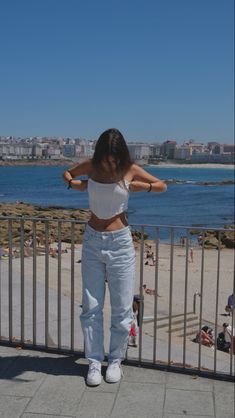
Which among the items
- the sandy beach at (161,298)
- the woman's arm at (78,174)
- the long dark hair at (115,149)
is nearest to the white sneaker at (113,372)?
the sandy beach at (161,298)

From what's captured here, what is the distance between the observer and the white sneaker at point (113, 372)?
4250 mm

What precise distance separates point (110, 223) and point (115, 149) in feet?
1.85

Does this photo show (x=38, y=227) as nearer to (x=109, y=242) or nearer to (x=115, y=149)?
(x=109, y=242)

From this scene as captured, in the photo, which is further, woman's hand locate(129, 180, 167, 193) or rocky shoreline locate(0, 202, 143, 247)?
rocky shoreline locate(0, 202, 143, 247)

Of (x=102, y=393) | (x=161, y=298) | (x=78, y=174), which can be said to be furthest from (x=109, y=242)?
(x=161, y=298)

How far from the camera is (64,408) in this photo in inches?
151

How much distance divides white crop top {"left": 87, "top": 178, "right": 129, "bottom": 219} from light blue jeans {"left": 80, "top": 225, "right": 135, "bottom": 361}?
16 cm

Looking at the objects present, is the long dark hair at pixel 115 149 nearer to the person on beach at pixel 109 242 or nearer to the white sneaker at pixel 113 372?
the person on beach at pixel 109 242

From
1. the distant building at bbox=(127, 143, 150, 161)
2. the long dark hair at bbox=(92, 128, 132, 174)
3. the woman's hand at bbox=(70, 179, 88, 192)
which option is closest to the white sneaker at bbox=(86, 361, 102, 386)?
the woman's hand at bbox=(70, 179, 88, 192)

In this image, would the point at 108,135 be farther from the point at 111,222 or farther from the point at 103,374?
the point at 103,374

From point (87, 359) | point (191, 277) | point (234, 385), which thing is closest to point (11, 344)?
point (87, 359)

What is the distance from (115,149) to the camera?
3957 mm

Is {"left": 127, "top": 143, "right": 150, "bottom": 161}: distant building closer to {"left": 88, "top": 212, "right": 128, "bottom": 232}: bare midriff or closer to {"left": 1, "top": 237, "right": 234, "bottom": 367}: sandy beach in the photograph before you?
{"left": 88, "top": 212, "right": 128, "bottom": 232}: bare midriff

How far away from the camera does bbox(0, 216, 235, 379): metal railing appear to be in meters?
A: 4.75
